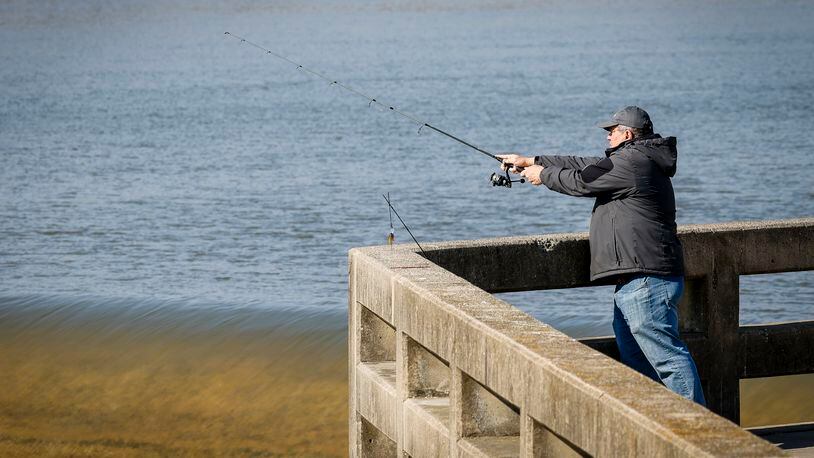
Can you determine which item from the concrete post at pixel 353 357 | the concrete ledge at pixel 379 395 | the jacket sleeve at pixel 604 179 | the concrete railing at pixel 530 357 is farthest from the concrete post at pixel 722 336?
the concrete post at pixel 353 357

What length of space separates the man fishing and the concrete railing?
0.42 meters

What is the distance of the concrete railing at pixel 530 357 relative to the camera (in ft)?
13.1

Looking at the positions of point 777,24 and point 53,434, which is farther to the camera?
point 777,24

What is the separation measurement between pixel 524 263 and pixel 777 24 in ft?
206

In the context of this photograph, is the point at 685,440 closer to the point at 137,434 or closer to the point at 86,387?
the point at 137,434

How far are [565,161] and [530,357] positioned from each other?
6.78ft

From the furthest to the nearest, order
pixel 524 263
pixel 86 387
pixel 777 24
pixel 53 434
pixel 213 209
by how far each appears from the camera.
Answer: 1. pixel 777 24
2. pixel 213 209
3. pixel 86 387
4. pixel 53 434
5. pixel 524 263

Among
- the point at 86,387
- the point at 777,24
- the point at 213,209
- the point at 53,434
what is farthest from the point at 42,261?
the point at 777,24

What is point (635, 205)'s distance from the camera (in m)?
5.86

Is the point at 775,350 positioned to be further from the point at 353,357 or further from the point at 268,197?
the point at 268,197

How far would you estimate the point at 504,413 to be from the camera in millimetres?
5023

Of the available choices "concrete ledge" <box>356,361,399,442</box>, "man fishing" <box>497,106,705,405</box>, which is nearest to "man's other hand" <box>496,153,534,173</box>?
"man fishing" <box>497,106,705,405</box>

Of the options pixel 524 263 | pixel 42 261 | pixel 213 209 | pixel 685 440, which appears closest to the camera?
pixel 685 440

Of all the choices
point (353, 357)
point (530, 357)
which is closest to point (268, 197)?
point (353, 357)
